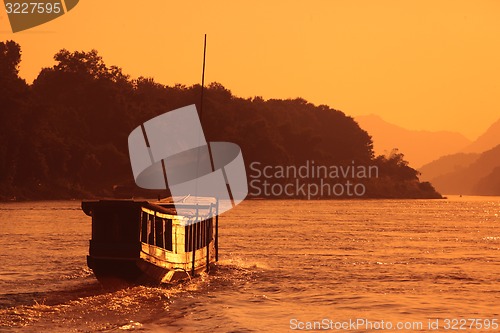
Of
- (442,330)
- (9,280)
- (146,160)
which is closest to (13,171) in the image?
(146,160)

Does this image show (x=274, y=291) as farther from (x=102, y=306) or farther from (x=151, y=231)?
(x=102, y=306)

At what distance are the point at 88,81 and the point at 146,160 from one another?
19.1 m

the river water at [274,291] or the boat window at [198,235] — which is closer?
the river water at [274,291]

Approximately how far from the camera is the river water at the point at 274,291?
32375 mm

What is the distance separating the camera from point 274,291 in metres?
41.1

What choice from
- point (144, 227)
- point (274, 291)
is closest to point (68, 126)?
point (274, 291)

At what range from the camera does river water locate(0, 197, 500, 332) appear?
32.4 m

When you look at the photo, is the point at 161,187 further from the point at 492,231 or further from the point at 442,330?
the point at 442,330

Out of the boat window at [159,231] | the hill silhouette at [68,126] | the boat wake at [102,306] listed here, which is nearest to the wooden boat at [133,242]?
the boat window at [159,231]

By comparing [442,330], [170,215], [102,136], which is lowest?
[442,330]

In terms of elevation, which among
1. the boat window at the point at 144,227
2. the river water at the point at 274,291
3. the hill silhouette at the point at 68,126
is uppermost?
the hill silhouette at the point at 68,126

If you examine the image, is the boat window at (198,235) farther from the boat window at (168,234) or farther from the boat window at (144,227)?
the boat window at (144,227)

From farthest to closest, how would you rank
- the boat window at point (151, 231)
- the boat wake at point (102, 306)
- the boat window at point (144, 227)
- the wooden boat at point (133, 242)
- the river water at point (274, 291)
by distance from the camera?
the boat window at point (151, 231) → the boat window at point (144, 227) → the wooden boat at point (133, 242) → the river water at point (274, 291) → the boat wake at point (102, 306)

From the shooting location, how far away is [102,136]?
591 ft
